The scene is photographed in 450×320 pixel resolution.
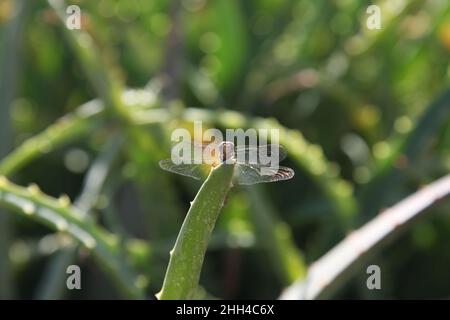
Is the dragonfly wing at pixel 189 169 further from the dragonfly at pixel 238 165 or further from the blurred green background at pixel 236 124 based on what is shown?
the blurred green background at pixel 236 124

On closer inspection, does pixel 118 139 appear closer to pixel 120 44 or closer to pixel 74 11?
pixel 74 11

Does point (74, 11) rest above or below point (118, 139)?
above

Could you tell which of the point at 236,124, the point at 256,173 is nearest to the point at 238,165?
the point at 256,173

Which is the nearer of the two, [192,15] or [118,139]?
[118,139]

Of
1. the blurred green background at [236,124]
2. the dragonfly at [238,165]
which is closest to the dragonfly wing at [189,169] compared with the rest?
the dragonfly at [238,165]

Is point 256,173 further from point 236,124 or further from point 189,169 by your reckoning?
point 236,124
